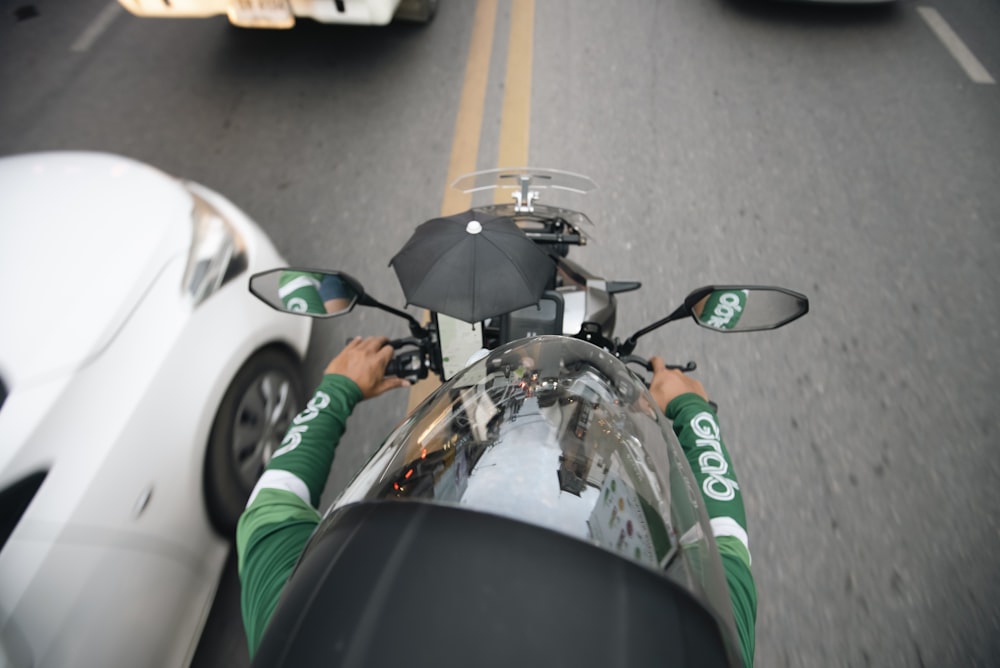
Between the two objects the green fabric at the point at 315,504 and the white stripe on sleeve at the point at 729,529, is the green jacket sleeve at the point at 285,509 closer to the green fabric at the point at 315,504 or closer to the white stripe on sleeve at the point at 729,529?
the green fabric at the point at 315,504

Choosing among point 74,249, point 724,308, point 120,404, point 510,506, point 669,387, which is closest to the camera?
point 510,506

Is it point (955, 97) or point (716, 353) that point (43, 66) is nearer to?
point (716, 353)

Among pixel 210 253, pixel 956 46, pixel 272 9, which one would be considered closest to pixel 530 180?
pixel 210 253

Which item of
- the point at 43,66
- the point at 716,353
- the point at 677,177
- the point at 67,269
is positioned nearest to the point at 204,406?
the point at 67,269

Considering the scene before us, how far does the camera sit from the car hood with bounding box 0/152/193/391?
1.90 metres

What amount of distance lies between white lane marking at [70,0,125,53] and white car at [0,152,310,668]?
3536 mm

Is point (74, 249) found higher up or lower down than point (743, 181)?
lower down

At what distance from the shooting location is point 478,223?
176 cm

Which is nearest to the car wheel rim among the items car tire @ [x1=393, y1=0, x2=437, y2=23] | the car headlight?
the car headlight

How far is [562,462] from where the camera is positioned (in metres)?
1.12

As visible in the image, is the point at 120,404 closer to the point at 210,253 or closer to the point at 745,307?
the point at 210,253

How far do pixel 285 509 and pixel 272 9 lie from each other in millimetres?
3753

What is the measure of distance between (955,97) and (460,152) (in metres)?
3.75

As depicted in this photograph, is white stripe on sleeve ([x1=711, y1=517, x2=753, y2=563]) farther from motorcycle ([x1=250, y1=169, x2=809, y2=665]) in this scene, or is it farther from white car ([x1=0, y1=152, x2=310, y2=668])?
white car ([x1=0, y1=152, x2=310, y2=668])
